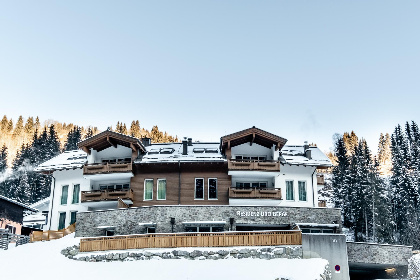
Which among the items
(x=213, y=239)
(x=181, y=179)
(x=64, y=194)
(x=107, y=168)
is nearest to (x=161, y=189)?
(x=181, y=179)

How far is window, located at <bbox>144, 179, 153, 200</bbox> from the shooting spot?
130 ft

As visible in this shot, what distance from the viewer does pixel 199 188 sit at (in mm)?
39656

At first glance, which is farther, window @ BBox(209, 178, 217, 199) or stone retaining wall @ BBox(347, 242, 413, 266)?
window @ BBox(209, 178, 217, 199)

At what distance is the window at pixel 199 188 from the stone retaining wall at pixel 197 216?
7.43 metres

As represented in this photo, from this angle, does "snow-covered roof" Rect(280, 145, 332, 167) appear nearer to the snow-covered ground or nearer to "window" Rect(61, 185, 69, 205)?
the snow-covered ground

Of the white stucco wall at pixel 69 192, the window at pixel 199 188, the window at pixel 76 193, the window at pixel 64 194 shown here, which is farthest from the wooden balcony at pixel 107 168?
the window at pixel 199 188

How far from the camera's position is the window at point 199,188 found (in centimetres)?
3947

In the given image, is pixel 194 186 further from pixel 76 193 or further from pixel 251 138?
pixel 76 193

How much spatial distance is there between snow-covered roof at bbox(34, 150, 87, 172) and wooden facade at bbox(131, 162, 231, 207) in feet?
19.2

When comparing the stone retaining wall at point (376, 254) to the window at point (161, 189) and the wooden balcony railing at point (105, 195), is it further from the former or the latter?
the wooden balcony railing at point (105, 195)

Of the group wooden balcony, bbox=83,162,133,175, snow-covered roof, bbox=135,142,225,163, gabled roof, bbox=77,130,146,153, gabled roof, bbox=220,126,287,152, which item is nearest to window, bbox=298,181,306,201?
gabled roof, bbox=220,126,287,152

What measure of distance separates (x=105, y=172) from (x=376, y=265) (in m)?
22.8

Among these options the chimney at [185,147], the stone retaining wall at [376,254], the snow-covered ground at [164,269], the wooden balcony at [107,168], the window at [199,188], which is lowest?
the snow-covered ground at [164,269]

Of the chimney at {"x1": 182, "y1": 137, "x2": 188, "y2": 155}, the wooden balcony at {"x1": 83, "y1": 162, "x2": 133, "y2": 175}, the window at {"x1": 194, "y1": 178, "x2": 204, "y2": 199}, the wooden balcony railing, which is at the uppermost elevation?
the chimney at {"x1": 182, "y1": 137, "x2": 188, "y2": 155}
